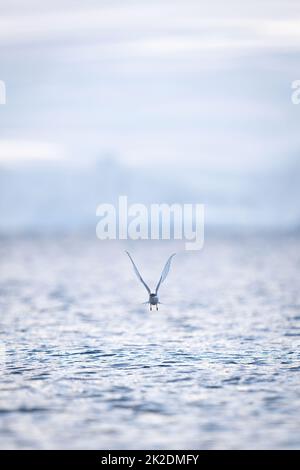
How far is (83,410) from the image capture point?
29578 mm

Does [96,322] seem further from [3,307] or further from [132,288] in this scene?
[132,288]

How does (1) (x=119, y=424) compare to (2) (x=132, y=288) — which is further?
(2) (x=132, y=288)

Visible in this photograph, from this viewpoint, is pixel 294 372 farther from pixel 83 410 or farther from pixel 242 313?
pixel 242 313

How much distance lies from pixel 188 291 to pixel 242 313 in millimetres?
27472

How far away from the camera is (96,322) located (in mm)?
57094

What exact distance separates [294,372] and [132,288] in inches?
2638

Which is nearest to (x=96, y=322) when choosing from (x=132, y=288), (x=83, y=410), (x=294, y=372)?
(x=294, y=372)

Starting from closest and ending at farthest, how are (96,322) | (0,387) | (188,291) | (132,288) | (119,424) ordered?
(119,424)
(0,387)
(96,322)
(188,291)
(132,288)

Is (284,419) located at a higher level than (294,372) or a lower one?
lower

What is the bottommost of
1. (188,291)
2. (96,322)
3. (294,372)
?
(294,372)

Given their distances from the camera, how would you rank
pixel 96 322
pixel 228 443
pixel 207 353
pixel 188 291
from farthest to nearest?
pixel 188 291
pixel 96 322
pixel 207 353
pixel 228 443

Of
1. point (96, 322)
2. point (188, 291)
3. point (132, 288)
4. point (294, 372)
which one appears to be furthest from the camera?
point (132, 288)
